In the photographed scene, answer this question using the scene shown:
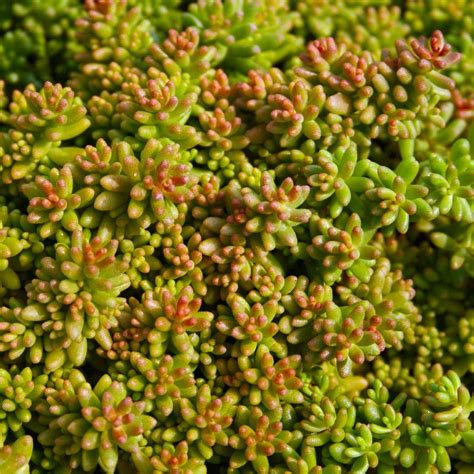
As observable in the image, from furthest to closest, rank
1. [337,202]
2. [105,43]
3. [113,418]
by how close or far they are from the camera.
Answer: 1. [105,43]
2. [337,202]
3. [113,418]

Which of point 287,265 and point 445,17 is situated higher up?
point 445,17

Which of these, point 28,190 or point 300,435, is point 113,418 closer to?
point 300,435

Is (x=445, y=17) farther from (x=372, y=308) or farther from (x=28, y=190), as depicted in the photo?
(x=28, y=190)

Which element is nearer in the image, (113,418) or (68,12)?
(113,418)

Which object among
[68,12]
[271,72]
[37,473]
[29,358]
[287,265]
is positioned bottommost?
[37,473]

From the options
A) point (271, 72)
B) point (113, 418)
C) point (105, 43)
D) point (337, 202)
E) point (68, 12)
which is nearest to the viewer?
point (113, 418)

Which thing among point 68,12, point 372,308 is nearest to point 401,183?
point 372,308
